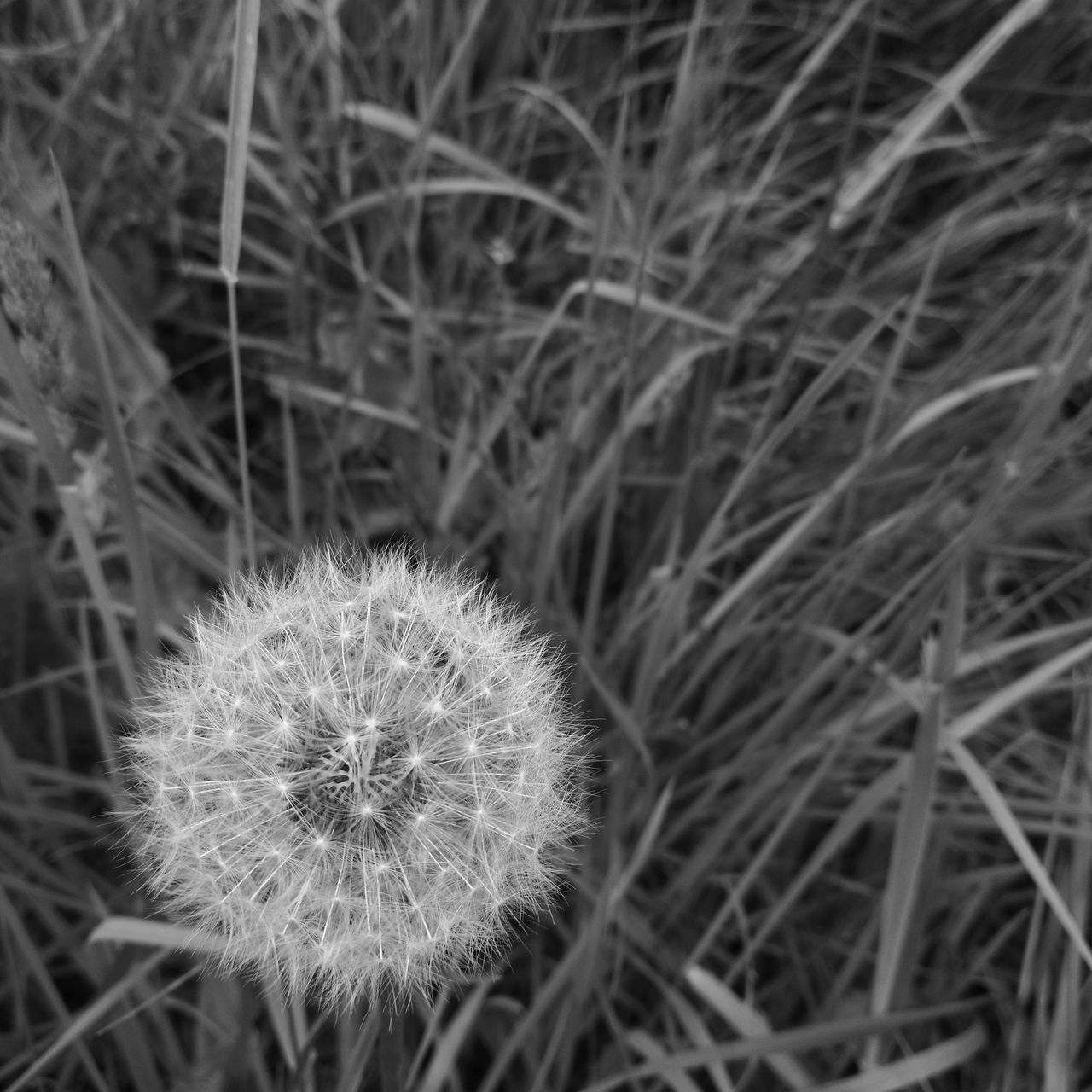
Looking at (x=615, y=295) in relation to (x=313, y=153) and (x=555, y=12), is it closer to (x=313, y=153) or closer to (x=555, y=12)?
(x=313, y=153)

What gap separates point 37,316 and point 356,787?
0.88 metres

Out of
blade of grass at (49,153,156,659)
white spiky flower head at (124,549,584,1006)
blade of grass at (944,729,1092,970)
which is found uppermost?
blade of grass at (49,153,156,659)

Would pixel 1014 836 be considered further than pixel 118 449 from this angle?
Yes

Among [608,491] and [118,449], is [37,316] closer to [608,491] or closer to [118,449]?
[118,449]

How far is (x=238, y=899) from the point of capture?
157 cm

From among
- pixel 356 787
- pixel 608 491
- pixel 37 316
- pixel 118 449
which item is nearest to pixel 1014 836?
pixel 608 491

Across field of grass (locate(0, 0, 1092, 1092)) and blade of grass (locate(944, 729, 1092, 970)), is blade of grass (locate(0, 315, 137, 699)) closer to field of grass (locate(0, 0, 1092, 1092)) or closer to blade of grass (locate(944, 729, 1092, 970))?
field of grass (locate(0, 0, 1092, 1092))

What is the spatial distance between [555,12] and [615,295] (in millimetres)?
1551

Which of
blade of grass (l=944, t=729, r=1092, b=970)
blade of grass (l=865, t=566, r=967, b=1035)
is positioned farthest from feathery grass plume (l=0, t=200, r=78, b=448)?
blade of grass (l=944, t=729, r=1092, b=970)

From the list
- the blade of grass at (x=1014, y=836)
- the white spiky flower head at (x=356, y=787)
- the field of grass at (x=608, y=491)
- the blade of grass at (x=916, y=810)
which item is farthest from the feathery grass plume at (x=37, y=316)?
the blade of grass at (x=1014, y=836)

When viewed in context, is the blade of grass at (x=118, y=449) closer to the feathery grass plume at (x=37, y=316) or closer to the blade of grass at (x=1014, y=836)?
the feathery grass plume at (x=37, y=316)

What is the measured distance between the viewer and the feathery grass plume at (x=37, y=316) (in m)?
1.66

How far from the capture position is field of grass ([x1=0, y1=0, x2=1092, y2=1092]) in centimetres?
212

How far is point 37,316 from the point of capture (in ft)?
5.58
